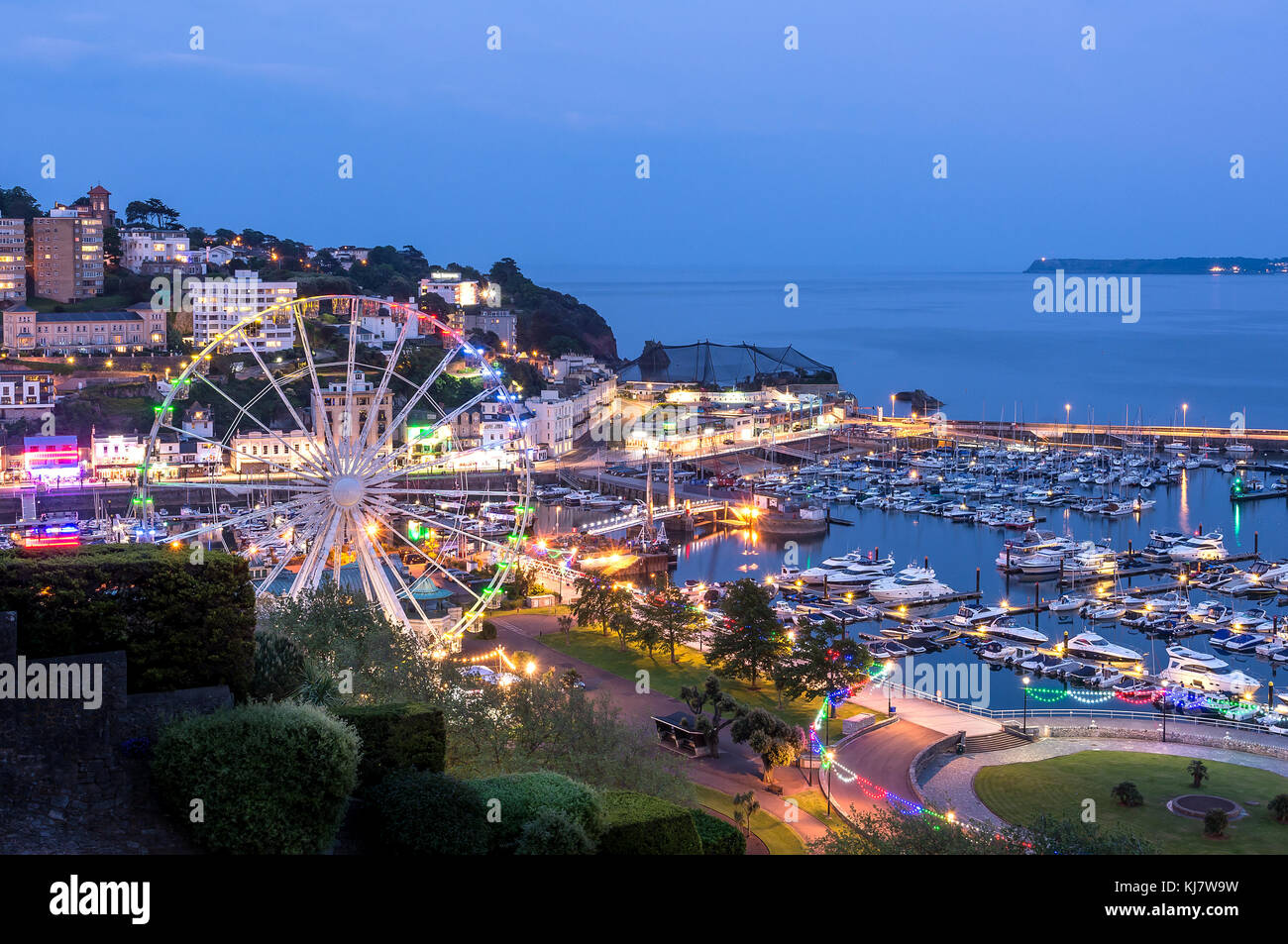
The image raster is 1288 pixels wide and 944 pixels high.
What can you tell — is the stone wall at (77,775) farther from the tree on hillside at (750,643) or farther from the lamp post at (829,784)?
the tree on hillside at (750,643)

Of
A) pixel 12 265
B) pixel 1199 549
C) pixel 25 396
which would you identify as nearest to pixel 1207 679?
pixel 1199 549

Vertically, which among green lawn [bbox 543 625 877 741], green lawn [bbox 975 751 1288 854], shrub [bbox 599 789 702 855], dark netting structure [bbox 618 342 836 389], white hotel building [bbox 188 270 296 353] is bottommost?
green lawn [bbox 975 751 1288 854]

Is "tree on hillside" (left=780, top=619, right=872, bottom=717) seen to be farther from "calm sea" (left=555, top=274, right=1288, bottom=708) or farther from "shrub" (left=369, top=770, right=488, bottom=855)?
"shrub" (left=369, top=770, right=488, bottom=855)

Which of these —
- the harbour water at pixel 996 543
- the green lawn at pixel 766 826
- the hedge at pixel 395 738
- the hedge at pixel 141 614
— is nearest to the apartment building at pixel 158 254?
the harbour water at pixel 996 543

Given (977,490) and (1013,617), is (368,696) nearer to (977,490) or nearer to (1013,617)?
(1013,617)

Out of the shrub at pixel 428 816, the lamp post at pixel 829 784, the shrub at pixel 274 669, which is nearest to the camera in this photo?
the shrub at pixel 428 816

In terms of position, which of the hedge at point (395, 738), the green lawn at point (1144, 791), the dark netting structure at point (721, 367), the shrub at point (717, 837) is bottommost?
the green lawn at point (1144, 791)

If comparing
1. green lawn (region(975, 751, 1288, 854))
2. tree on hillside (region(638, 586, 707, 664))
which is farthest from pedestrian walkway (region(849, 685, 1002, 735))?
tree on hillside (region(638, 586, 707, 664))
